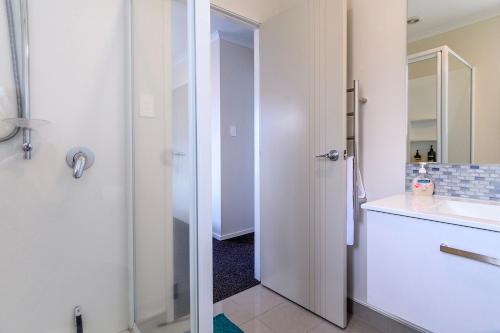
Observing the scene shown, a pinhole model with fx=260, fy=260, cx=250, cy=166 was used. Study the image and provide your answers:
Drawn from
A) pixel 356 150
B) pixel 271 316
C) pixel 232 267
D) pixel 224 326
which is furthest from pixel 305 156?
pixel 232 267

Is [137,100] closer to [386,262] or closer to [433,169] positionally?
[386,262]

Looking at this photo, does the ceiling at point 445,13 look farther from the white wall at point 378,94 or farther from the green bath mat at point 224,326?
the green bath mat at point 224,326

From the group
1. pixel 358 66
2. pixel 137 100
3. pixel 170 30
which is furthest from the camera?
pixel 358 66

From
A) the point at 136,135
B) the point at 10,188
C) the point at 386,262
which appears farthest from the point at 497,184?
the point at 10,188

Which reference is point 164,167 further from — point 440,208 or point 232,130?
point 232,130

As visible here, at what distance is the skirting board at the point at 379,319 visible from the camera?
1.42m

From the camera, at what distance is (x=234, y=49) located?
127 inches

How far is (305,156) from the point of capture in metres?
1.73

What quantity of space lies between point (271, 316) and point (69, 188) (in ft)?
4.55

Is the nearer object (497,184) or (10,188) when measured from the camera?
(10,188)

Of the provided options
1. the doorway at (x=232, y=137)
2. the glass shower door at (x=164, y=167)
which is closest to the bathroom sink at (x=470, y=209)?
the glass shower door at (x=164, y=167)

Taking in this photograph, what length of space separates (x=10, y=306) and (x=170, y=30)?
1.30 meters

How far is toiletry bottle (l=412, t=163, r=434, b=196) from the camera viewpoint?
52.6 inches

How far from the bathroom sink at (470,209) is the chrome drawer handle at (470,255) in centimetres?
23
